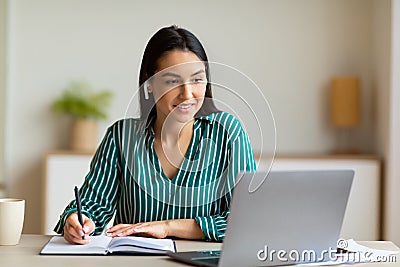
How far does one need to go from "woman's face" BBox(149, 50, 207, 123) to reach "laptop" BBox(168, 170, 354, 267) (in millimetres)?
531

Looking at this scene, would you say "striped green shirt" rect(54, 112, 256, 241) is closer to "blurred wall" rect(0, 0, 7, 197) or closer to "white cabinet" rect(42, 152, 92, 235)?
"white cabinet" rect(42, 152, 92, 235)

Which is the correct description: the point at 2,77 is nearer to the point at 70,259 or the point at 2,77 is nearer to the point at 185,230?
the point at 185,230

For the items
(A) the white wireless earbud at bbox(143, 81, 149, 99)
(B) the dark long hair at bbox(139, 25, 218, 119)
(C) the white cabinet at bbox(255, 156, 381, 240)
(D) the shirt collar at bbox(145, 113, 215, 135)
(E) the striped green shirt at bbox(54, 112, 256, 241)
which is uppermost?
(B) the dark long hair at bbox(139, 25, 218, 119)

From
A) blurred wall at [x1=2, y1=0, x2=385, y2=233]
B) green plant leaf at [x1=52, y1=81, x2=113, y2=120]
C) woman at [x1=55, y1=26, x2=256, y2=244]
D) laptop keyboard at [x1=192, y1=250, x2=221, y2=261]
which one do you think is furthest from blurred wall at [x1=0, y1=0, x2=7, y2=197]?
laptop keyboard at [x1=192, y1=250, x2=221, y2=261]

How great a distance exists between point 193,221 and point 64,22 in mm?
2592

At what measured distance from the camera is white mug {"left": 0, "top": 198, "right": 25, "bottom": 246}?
1.99 metres

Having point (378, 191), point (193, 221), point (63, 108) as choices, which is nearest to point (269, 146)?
point (193, 221)

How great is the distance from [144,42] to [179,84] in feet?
7.82

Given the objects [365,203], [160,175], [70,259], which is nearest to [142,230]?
[160,175]

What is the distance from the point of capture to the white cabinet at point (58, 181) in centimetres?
413

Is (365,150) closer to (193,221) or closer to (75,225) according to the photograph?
(193,221)

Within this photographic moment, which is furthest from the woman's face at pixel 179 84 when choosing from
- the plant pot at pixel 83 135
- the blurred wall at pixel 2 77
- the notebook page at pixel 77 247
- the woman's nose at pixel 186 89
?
the blurred wall at pixel 2 77

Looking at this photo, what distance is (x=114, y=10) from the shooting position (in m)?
4.42

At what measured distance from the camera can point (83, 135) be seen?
14.2 ft
